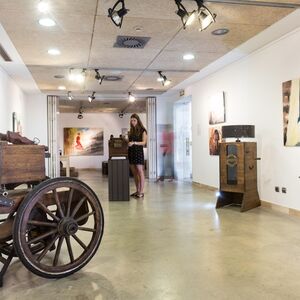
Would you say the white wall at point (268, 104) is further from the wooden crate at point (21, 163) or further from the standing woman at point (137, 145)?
the wooden crate at point (21, 163)

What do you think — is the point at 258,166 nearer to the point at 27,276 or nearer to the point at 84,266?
the point at 84,266

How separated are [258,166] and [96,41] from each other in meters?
3.37

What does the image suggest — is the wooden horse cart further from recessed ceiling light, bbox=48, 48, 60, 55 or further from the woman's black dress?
the woman's black dress

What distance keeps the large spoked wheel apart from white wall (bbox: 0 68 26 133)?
4.98 meters

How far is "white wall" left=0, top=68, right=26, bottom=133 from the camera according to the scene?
290 inches

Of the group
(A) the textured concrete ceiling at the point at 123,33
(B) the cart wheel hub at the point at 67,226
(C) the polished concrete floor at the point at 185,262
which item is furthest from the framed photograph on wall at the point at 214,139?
(B) the cart wheel hub at the point at 67,226

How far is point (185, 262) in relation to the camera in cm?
313

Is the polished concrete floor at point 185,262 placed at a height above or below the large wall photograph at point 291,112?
below

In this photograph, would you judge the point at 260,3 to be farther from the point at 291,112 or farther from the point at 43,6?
the point at 43,6

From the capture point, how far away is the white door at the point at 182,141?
10852 mm

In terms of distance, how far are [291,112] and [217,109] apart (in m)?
2.66

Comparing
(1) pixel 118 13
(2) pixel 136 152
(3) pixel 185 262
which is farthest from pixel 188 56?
(3) pixel 185 262

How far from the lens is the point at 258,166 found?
19.9 feet

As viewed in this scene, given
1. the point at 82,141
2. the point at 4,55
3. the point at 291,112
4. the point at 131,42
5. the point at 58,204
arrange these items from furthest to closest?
the point at 82,141 → the point at 4,55 → the point at 131,42 → the point at 291,112 → the point at 58,204
